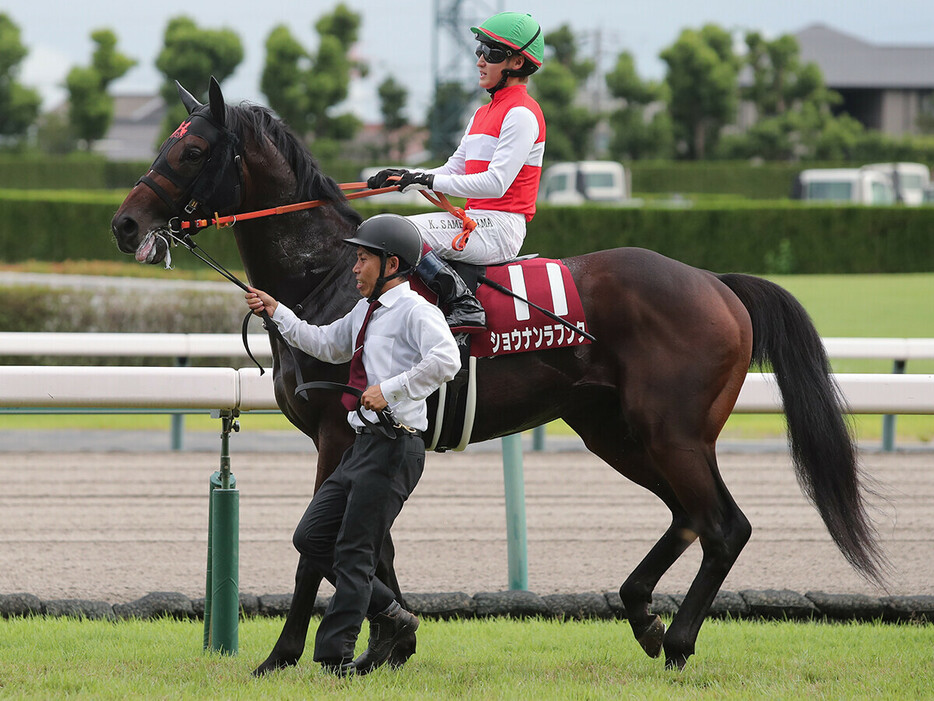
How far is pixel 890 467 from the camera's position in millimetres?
7887

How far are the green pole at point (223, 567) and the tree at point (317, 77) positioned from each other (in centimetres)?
4067

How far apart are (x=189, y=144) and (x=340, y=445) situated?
1.12 m

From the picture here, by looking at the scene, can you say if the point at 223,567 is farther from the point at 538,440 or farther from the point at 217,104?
the point at 538,440

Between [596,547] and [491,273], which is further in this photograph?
[596,547]

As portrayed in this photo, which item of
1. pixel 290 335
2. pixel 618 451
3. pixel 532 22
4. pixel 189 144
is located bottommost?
pixel 618 451

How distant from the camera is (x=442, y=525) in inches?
257

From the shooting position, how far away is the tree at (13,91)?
4609 cm

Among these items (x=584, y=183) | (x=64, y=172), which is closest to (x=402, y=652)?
(x=584, y=183)

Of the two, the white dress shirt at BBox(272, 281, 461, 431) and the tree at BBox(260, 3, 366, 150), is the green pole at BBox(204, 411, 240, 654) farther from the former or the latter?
the tree at BBox(260, 3, 366, 150)

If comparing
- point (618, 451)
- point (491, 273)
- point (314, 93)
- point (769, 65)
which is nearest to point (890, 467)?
point (618, 451)

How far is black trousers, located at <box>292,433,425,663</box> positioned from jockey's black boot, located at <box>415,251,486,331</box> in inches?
17.0

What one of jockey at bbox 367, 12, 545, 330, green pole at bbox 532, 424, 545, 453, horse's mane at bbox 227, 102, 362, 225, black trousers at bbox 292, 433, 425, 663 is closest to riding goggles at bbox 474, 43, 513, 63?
jockey at bbox 367, 12, 545, 330

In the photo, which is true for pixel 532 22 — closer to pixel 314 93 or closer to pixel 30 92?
pixel 314 93

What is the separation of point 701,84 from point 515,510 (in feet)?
141
